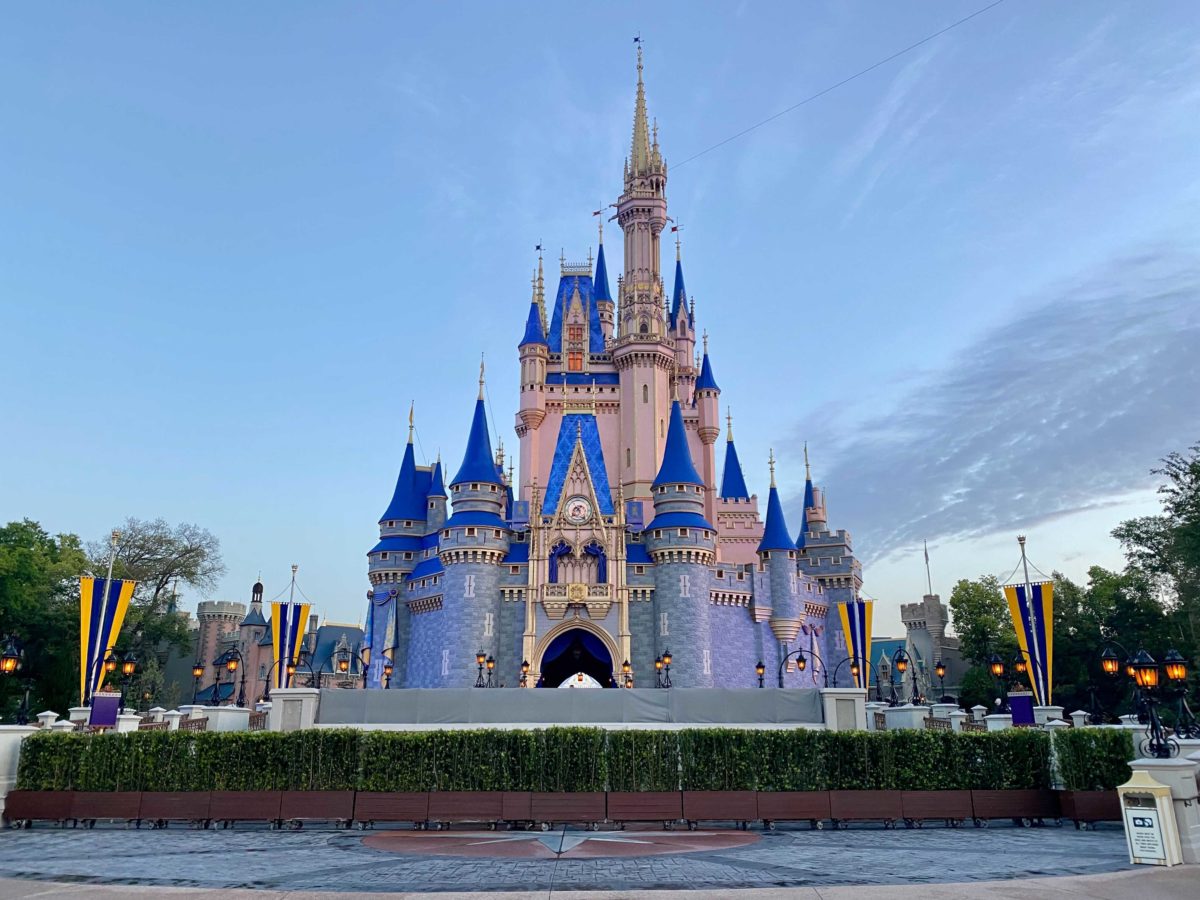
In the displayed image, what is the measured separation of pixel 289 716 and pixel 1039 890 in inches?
743

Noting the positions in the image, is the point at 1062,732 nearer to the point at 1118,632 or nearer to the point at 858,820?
the point at 858,820

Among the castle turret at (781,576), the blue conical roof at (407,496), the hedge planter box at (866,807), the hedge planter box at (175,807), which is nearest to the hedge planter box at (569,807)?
the hedge planter box at (866,807)

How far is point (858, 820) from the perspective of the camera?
18.8m

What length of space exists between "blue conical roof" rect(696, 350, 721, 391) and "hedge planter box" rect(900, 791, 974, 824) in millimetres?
44786

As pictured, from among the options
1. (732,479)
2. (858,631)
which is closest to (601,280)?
(732,479)

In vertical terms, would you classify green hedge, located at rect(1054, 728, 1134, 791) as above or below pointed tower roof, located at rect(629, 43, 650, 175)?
below

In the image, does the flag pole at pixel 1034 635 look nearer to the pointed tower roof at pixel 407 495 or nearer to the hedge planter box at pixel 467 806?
the hedge planter box at pixel 467 806

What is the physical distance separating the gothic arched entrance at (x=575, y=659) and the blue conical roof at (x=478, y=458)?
31.3 ft

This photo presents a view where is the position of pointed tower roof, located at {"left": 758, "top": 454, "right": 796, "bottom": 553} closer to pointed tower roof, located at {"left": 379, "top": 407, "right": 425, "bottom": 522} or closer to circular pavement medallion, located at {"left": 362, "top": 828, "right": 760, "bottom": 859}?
pointed tower roof, located at {"left": 379, "top": 407, "right": 425, "bottom": 522}

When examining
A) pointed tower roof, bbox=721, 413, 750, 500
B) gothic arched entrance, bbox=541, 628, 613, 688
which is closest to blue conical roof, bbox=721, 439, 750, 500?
pointed tower roof, bbox=721, 413, 750, 500

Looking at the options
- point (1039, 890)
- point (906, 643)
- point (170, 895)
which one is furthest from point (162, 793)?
point (906, 643)

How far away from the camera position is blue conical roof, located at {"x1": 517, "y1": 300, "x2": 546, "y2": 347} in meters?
58.0

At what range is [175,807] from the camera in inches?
748

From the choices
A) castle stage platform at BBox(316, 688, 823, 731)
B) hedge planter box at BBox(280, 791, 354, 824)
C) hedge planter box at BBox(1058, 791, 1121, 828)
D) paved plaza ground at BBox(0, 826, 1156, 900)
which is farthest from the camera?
castle stage platform at BBox(316, 688, 823, 731)
